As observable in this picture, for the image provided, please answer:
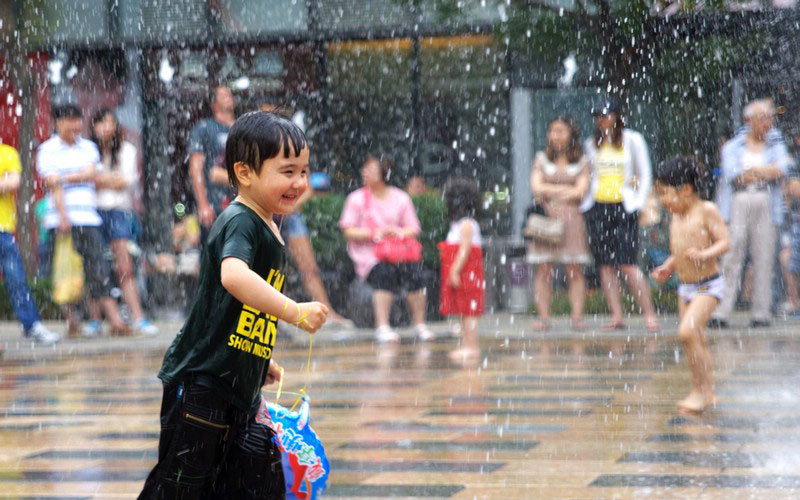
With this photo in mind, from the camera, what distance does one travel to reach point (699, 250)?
701 cm

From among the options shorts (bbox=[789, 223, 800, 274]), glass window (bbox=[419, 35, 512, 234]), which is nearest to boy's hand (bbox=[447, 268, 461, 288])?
shorts (bbox=[789, 223, 800, 274])

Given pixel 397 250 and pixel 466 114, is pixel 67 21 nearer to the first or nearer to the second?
pixel 466 114

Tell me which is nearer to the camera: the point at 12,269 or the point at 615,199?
the point at 12,269

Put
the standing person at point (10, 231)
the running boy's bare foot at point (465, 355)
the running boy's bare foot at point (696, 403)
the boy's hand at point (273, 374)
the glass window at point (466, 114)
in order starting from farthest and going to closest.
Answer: the glass window at point (466, 114)
the standing person at point (10, 231)
the running boy's bare foot at point (465, 355)
the running boy's bare foot at point (696, 403)
the boy's hand at point (273, 374)

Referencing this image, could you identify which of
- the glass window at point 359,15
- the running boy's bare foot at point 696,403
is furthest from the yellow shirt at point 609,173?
the glass window at point 359,15

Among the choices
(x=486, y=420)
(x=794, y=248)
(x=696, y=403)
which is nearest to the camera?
(x=486, y=420)

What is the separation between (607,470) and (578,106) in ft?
41.5

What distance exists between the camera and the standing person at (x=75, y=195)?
11.6m

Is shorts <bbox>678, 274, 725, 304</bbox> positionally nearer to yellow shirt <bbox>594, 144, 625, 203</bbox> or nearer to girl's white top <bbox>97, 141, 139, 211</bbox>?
yellow shirt <bbox>594, 144, 625, 203</bbox>

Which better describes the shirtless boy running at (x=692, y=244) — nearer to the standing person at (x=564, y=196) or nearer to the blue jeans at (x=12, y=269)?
the standing person at (x=564, y=196)

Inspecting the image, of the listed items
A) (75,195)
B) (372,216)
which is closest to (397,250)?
(372,216)

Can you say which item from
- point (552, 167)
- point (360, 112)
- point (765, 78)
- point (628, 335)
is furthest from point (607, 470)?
point (360, 112)

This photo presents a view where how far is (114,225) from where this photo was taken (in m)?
12.0

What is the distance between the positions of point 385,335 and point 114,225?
279 cm
